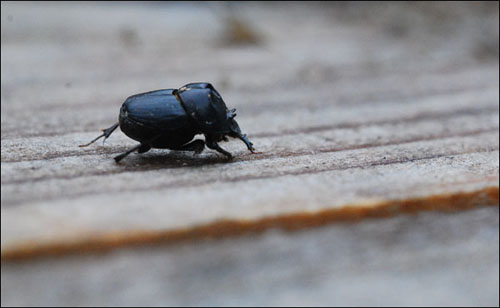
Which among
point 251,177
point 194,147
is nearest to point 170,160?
point 194,147

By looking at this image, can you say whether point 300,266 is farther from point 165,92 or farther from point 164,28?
point 164,28

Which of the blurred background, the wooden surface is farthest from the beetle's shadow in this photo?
the blurred background

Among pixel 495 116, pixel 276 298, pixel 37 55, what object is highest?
pixel 37 55

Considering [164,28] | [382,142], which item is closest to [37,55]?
[164,28]

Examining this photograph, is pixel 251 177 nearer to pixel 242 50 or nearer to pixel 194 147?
pixel 194 147

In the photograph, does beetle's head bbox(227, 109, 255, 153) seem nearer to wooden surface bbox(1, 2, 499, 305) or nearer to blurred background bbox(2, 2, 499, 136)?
wooden surface bbox(1, 2, 499, 305)

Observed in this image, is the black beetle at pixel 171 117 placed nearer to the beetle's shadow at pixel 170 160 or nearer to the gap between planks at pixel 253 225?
the beetle's shadow at pixel 170 160
